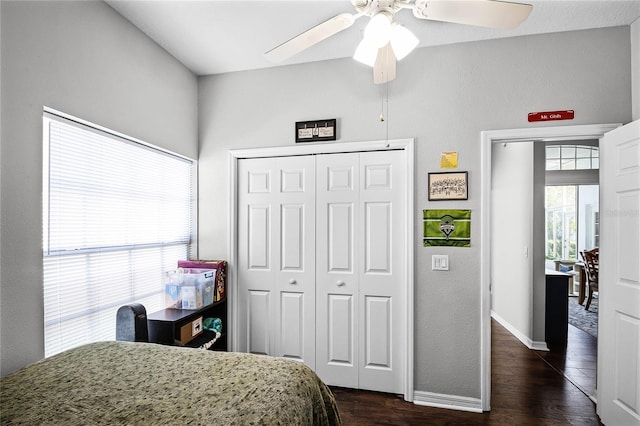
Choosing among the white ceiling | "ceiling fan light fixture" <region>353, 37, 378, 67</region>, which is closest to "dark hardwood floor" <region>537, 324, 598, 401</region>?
the white ceiling

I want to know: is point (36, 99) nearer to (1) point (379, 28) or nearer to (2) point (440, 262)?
(1) point (379, 28)

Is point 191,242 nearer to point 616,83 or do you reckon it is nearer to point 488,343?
point 488,343

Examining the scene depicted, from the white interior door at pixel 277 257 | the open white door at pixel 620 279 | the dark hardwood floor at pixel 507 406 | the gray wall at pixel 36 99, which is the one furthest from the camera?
the white interior door at pixel 277 257


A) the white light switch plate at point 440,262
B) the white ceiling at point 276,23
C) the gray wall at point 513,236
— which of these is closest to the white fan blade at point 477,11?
the white ceiling at point 276,23

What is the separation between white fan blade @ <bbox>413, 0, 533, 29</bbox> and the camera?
1325 millimetres

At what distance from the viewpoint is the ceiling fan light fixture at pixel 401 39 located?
4.91 ft

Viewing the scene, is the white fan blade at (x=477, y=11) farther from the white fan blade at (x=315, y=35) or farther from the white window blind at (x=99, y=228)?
the white window blind at (x=99, y=228)

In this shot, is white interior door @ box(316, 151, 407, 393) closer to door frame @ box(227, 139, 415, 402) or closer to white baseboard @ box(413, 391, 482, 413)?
door frame @ box(227, 139, 415, 402)

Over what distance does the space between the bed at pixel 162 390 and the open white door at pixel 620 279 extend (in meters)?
1.99

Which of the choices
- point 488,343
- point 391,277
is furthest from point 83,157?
point 488,343

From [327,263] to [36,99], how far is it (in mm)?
2210

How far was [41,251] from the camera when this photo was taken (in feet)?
5.76

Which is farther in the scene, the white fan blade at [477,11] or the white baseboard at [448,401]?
the white baseboard at [448,401]

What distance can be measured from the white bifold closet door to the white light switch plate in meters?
0.23
